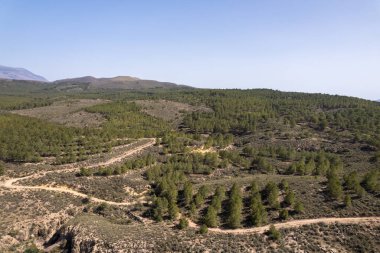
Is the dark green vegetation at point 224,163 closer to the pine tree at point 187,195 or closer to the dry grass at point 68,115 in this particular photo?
the pine tree at point 187,195

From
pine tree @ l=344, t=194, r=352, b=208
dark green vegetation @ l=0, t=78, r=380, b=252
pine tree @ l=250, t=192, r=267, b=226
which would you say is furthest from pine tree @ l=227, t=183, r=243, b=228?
pine tree @ l=344, t=194, r=352, b=208

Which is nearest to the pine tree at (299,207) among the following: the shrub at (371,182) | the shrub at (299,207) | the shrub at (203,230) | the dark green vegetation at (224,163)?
the shrub at (299,207)

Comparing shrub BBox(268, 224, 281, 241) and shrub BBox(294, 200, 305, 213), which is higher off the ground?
shrub BBox(294, 200, 305, 213)

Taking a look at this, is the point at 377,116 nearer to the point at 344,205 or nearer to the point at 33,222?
the point at 344,205

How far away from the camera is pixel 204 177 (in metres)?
82.9

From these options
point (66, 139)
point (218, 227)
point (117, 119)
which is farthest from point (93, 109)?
point (218, 227)

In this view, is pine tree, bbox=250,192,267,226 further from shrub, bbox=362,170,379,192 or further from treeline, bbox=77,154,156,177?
treeline, bbox=77,154,156,177

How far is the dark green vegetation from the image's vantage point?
5959 centimetres

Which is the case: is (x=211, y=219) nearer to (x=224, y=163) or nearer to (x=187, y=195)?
(x=187, y=195)

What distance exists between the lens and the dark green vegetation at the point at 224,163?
59.6 m

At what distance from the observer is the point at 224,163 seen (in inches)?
3529

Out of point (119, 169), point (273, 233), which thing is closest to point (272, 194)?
point (273, 233)

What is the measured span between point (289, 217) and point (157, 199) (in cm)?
2235

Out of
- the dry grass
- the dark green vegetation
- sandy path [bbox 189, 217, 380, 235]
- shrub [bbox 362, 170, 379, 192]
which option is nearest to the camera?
sandy path [bbox 189, 217, 380, 235]
